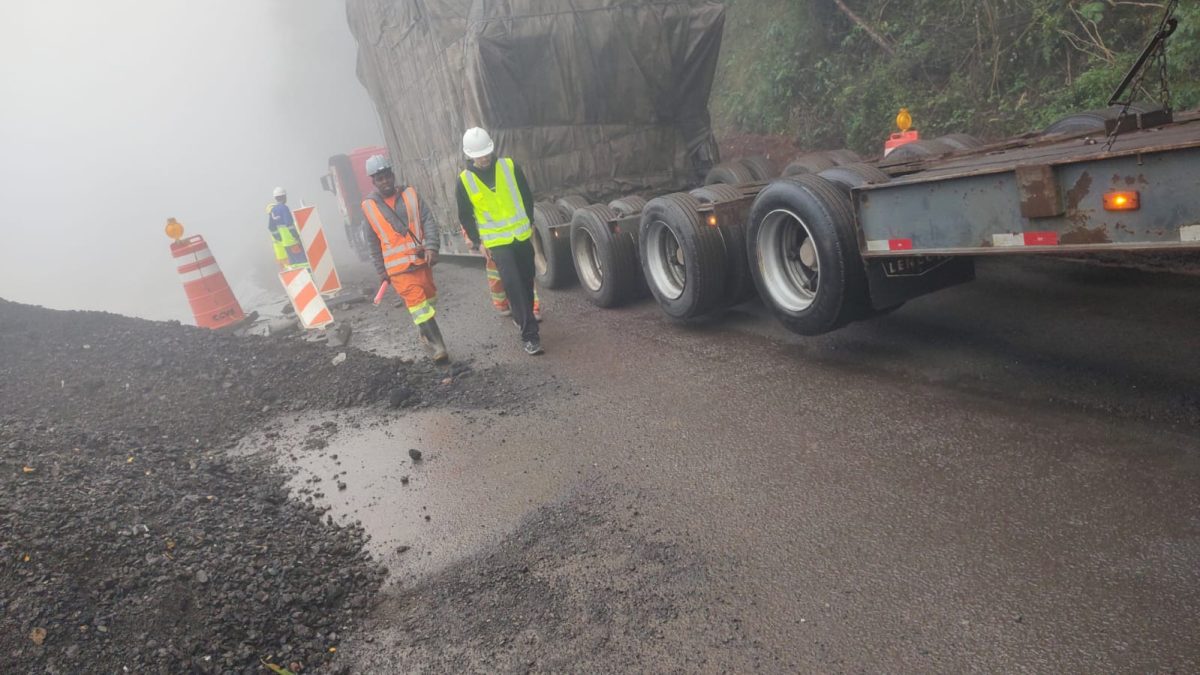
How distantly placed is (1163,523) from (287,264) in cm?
1298

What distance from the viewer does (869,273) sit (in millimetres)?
4535

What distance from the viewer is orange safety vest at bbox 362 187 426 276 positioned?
6.57 metres

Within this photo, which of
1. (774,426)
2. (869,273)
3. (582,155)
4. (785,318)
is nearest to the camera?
(774,426)

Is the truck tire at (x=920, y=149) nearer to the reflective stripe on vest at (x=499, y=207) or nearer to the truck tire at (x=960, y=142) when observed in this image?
the truck tire at (x=960, y=142)

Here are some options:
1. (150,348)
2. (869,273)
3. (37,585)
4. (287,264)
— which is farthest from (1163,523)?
(287,264)

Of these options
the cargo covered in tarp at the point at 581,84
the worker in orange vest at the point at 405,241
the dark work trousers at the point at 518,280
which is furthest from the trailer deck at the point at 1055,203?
the cargo covered in tarp at the point at 581,84

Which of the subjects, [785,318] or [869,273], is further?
[785,318]

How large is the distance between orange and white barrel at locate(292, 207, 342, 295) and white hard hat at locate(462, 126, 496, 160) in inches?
220

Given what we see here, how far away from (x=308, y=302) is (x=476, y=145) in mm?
3976

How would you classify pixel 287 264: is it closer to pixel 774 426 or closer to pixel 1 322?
pixel 1 322

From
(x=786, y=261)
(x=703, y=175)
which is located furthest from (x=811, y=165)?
(x=786, y=261)

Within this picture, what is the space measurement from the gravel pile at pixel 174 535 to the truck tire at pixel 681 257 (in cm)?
185

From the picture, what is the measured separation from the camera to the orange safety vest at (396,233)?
259 inches

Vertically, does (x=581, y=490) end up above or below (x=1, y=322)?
below
